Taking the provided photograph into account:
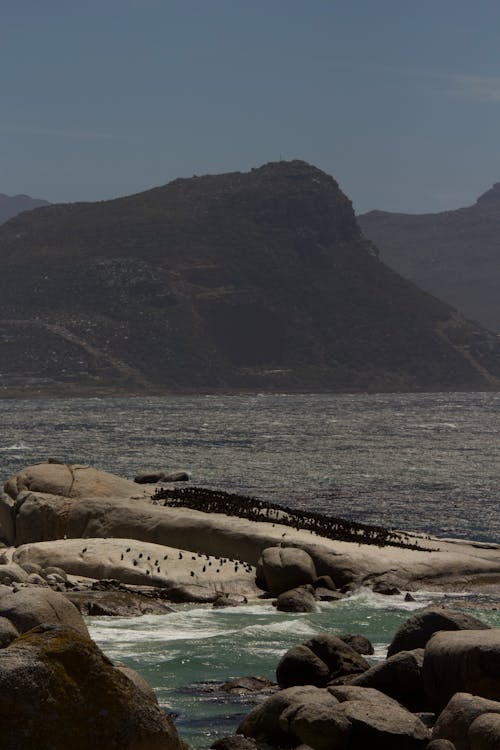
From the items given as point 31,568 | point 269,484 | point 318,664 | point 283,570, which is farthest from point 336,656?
point 269,484

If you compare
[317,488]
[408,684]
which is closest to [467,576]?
[408,684]

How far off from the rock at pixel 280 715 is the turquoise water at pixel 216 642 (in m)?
0.76

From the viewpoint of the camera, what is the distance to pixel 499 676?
2230cm

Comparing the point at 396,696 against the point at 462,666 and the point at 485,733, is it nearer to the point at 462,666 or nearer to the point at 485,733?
the point at 462,666

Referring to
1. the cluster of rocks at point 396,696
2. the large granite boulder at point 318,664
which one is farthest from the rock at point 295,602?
the large granite boulder at point 318,664

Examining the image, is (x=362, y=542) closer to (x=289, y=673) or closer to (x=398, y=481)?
(x=289, y=673)

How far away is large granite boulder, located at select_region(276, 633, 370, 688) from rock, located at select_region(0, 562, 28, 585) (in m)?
11.5

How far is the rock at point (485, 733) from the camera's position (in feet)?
61.5

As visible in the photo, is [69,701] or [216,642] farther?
[216,642]

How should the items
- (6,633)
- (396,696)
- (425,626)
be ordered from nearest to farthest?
(6,633)
(396,696)
(425,626)

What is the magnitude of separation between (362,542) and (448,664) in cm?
2288

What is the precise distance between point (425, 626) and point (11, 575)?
1372 cm

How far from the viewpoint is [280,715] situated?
21172 millimetres

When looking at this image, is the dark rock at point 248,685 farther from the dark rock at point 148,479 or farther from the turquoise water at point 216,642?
the dark rock at point 148,479
